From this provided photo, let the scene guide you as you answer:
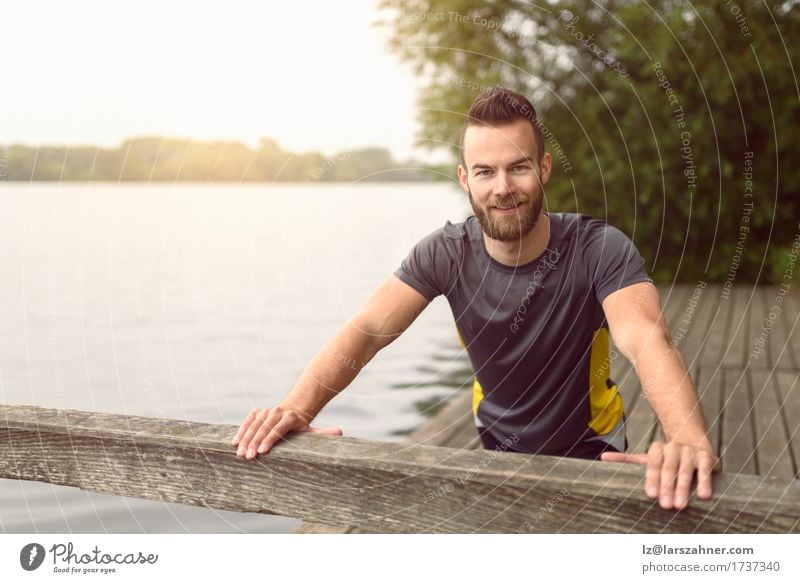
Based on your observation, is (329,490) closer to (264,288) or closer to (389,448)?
(389,448)

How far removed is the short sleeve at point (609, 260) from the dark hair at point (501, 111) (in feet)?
0.79

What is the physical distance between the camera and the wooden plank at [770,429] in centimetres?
318

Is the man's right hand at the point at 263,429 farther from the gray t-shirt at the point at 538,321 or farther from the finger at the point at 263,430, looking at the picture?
the gray t-shirt at the point at 538,321

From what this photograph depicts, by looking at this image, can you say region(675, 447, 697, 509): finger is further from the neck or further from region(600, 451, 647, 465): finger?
the neck

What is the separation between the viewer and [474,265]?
7.23 feet

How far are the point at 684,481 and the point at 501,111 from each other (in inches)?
42.0

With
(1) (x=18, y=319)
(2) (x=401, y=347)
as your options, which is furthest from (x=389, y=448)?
(1) (x=18, y=319)

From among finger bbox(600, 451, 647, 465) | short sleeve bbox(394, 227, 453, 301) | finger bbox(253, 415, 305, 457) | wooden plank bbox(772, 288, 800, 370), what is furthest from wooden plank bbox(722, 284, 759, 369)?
finger bbox(253, 415, 305, 457)

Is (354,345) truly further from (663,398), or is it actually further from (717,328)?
(717,328)

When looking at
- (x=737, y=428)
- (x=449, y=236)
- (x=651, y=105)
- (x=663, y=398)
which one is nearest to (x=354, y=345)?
(x=449, y=236)
